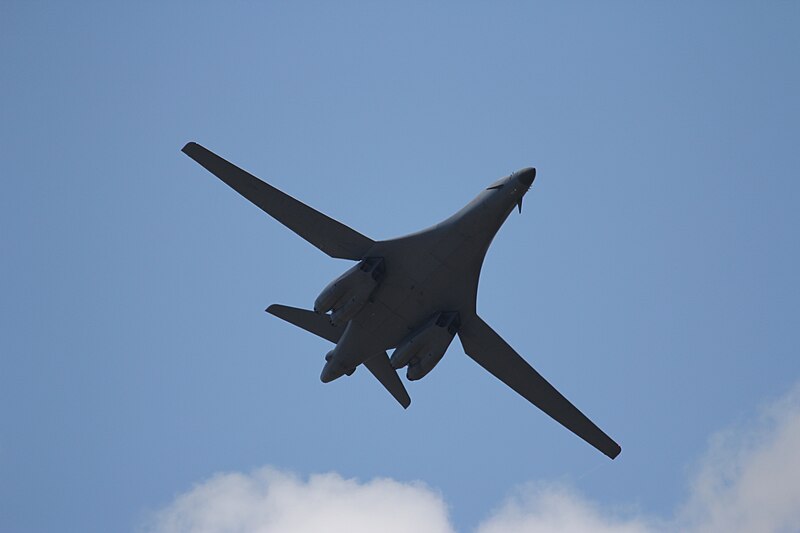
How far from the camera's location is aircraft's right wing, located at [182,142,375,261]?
4159cm

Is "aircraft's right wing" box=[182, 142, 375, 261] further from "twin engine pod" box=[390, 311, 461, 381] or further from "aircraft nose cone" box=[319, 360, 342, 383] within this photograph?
"aircraft nose cone" box=[319, 360, 342, 383]

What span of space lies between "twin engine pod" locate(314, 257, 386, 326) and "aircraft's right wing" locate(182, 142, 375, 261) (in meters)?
0.86

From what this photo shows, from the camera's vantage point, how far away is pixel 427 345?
42.5 m

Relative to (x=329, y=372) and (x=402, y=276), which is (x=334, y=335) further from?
(x=402, y=276)

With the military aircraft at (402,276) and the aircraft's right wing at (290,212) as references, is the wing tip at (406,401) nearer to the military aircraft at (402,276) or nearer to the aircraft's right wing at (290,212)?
the military aircraft at (402,276)

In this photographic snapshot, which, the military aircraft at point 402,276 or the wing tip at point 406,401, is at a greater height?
the military aircraft at point 402,276

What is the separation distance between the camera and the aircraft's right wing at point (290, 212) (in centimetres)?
4159

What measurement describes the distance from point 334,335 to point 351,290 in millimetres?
6011

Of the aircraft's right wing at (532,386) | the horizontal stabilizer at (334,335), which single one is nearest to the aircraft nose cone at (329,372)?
the horizontal stabilizer at (334,335)

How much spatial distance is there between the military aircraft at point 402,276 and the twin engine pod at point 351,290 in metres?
0.04

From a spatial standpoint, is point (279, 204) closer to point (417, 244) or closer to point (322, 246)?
Answer: point (322, 246)

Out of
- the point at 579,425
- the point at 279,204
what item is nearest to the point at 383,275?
the point at 279,204

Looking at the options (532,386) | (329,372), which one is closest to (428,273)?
(329,372)

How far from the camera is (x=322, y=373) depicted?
45000 mm
